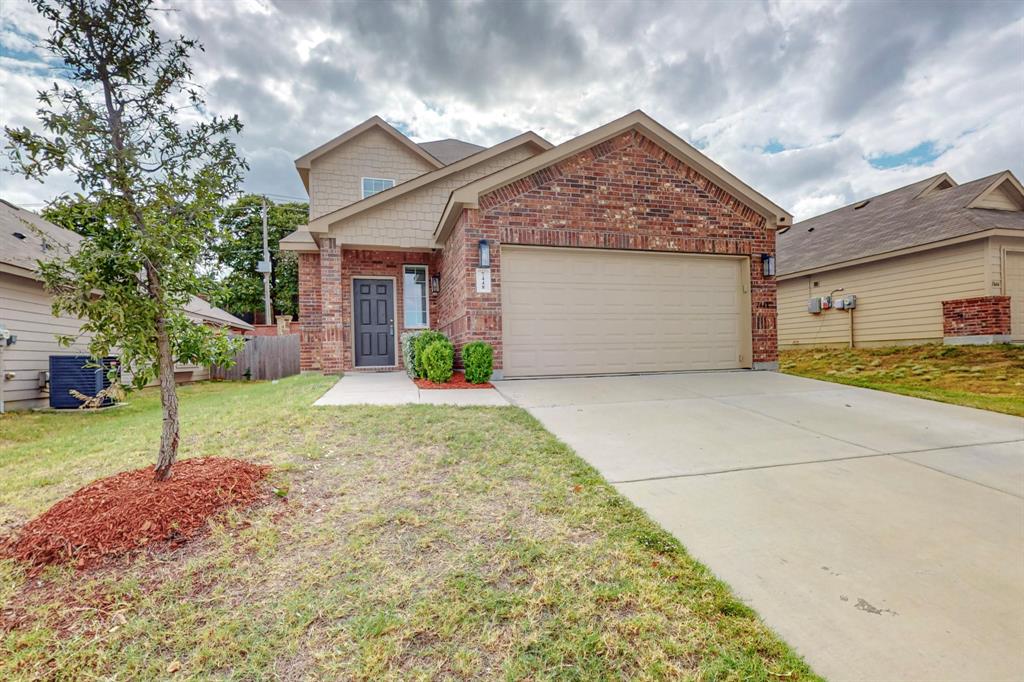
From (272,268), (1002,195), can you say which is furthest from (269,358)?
(1002,195)

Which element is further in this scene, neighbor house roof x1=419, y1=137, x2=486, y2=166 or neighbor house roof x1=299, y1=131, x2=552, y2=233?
neighbor house roof x1=419, y1=137, x2=486, y2=166

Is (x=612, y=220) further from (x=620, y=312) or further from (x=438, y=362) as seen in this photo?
(x=438, y=362)

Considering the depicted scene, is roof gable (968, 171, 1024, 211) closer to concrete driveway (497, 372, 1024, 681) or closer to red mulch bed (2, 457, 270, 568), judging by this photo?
concrete driveway (497, 372, 1024, 681)

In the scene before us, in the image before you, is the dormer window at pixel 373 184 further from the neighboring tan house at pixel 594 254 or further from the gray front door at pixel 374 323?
the gray front door at pixel 374 323

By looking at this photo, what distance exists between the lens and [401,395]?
6.26 metres

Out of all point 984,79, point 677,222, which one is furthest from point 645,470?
point 984,79

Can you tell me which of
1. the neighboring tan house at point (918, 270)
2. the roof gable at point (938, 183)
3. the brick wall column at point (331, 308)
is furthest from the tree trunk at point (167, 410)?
the roof gable at point (938, 183)

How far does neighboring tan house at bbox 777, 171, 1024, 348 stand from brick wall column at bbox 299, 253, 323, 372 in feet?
47.8

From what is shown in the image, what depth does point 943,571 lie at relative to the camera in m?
2.17

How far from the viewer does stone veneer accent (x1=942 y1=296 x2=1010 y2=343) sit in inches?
404

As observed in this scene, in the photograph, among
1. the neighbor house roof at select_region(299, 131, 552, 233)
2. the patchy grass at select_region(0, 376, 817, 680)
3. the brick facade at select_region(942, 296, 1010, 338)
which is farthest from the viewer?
the brick facade at select_region(942, 296, 1010, 338)

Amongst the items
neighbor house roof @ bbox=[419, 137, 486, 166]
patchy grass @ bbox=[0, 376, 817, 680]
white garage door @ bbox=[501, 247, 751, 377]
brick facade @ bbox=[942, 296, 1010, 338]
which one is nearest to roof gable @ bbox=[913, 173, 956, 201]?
brick facade @ bbox=[942, 296, 1010, 338]

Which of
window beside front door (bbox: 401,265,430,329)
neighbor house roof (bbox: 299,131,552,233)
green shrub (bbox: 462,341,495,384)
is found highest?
neighbor house roof (bbox: 299,131,552,233)

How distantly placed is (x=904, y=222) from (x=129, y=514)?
694 inches
